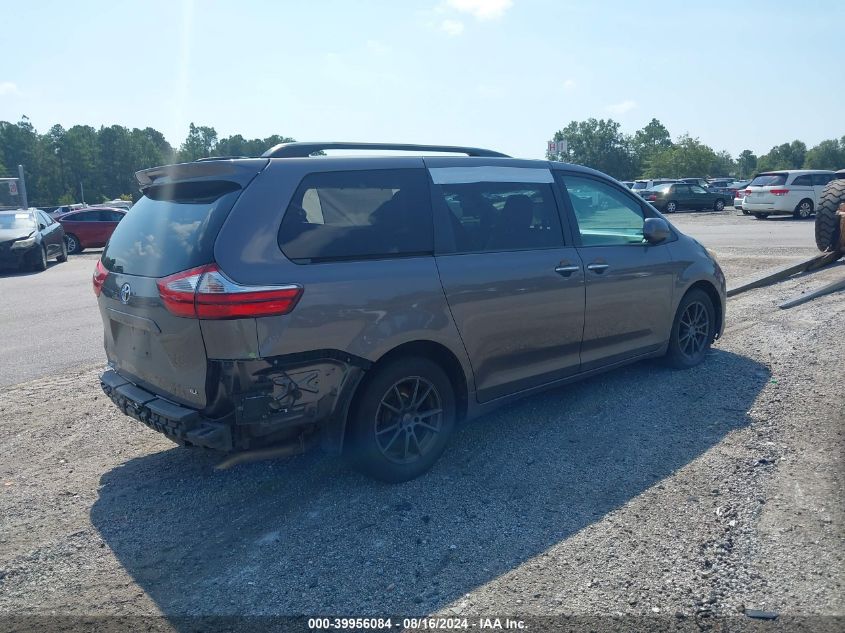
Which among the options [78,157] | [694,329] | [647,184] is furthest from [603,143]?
[694,329]

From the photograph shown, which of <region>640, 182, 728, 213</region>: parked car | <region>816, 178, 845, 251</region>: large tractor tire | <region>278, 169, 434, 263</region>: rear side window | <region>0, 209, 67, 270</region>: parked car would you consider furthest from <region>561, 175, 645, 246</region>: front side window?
<region>640, 182, 728, 213</region>: parked car

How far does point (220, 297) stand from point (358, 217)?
0.98m

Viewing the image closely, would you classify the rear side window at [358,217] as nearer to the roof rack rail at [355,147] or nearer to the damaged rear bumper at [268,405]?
the roof rack rail at [355,147]

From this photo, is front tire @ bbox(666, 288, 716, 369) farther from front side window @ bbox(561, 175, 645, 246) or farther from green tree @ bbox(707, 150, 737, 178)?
green tree @ bbox(707, 150, 737, 178)

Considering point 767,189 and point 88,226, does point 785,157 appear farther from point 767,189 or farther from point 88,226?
point 88,226

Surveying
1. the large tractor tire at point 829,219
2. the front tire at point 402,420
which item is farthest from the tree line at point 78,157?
the front tire at point 402,420

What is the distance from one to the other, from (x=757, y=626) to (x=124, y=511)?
10.7 ft

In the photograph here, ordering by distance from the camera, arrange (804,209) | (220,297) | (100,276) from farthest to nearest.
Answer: (804,209), (100,276), (220,297)

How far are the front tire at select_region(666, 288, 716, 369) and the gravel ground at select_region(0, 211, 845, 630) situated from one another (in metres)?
0.49

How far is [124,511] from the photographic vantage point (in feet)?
13.5

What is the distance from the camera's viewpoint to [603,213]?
5.75 m

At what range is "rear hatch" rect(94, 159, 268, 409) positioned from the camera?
3.76 metres

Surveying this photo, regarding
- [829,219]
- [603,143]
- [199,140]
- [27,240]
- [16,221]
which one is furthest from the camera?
[603,143]

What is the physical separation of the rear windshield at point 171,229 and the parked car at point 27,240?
13.8m
